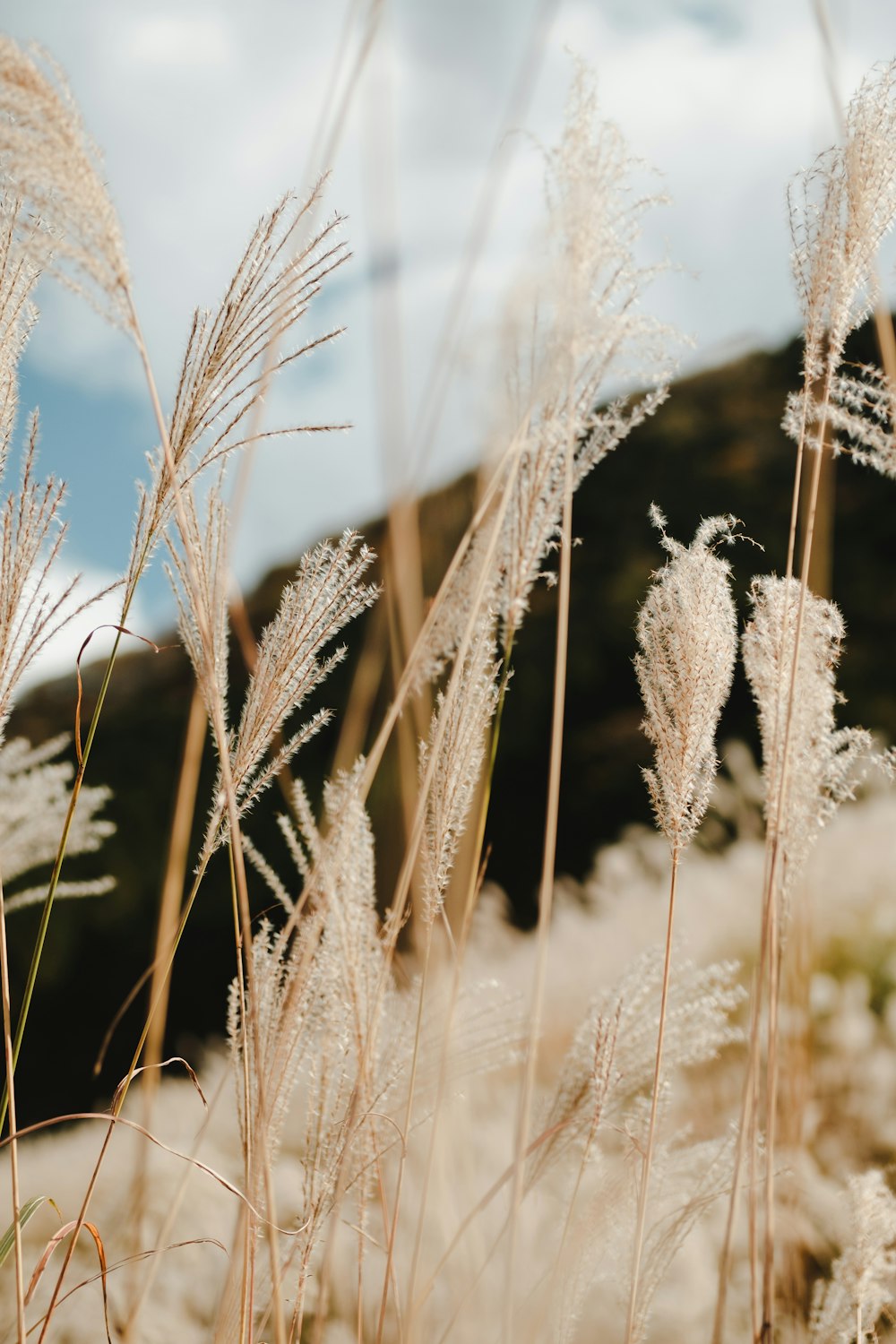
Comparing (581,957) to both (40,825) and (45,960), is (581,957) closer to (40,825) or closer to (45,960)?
(40,825)

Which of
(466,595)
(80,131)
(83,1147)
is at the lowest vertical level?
(83,1147)

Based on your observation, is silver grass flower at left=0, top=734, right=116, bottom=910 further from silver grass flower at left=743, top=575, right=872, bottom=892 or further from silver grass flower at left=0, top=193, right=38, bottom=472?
silver grass flower at left=743, top=575, right=872, bottom=892

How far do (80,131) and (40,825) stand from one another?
4.47 feet

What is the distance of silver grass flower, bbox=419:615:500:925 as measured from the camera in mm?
851

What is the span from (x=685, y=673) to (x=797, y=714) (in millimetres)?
146

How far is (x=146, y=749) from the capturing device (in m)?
8.94

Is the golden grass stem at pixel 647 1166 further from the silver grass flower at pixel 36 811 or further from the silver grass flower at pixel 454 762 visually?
the silver grass flower at pixel 36 811

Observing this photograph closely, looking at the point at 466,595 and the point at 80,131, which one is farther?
the point at 466,595

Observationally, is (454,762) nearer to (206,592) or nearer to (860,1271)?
(206,592)

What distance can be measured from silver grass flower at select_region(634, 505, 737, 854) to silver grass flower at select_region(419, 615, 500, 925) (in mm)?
152

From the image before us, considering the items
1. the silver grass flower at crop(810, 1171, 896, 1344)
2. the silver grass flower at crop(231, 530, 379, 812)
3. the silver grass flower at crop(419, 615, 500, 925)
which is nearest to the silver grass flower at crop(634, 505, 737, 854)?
the silver grass flower at crop(419, 615, 500, 925)

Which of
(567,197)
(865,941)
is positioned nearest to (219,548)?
(567,197)

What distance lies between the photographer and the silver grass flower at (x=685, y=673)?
85 centimetres

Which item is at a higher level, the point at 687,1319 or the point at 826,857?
the point at 826,857
